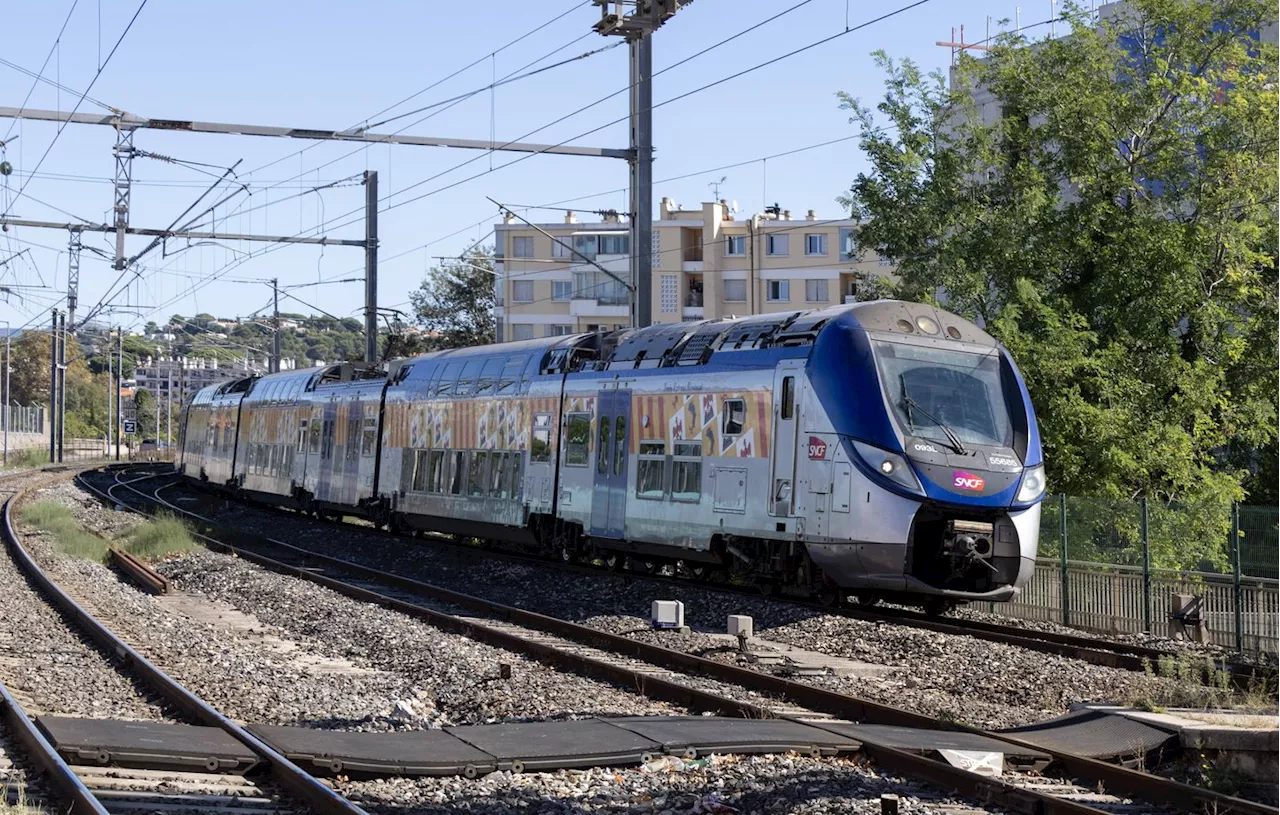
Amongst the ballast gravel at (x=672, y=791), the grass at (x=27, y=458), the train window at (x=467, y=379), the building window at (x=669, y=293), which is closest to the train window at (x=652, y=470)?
the train window at (x=467, y=379)

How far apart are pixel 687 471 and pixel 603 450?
97.6 inches

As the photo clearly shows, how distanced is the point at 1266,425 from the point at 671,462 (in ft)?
40.4

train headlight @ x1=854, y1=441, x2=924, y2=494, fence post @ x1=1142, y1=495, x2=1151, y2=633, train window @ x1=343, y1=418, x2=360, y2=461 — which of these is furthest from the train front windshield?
train window @ x1=343, y1=418, x2=360, y2=461

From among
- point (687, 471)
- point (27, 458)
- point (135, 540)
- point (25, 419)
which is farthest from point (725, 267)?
point (687, 471)

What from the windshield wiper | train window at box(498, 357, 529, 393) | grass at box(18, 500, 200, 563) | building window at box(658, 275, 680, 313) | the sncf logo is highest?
building window at box(658, 275, 680, 313)

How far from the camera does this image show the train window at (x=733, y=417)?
18.2 metres

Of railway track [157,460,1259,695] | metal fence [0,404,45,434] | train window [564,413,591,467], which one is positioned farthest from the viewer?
metal fence [0,404,45,434]

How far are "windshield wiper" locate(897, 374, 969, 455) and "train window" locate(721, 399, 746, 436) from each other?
2222 millimetres

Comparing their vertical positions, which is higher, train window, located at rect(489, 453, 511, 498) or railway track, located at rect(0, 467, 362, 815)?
train window, located at rect(489, 453, 511, 498)

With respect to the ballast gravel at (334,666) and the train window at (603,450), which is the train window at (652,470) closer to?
the train window at (603,450)

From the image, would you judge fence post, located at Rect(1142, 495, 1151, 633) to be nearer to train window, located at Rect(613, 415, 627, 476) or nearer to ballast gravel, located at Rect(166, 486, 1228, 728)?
ballast gravel, located at Rect(166, 486, 1228, 728)

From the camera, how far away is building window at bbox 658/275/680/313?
83.2m

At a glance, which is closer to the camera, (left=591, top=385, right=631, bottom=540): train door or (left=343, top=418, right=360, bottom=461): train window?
(left=591, top=385, right=631, bottom=540): train door

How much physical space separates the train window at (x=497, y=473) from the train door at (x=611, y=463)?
3716mm
